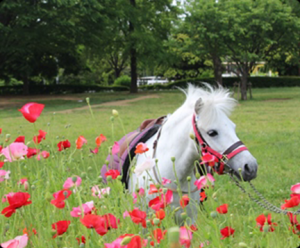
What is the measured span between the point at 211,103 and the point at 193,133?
0.26 meters

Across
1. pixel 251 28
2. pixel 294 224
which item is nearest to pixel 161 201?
pixel 294 224

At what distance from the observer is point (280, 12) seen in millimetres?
24797

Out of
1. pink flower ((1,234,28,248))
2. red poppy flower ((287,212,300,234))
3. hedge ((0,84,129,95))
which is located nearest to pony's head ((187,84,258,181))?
red poppy flower ((287,212,300,234))

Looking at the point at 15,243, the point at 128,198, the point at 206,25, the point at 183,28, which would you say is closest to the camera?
the point at 15,243

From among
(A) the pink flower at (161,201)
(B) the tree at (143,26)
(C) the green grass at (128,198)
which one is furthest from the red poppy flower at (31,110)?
(B) the tree at (143,26)

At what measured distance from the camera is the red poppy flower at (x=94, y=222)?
168 centimetres

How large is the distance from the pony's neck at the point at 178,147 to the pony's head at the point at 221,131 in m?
0.13

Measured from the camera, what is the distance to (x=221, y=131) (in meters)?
3.16

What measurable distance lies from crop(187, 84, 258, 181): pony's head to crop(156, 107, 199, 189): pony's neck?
5.2 inches

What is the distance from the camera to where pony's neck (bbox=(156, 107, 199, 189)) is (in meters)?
3.29

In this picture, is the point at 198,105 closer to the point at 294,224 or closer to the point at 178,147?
the point at 178,147

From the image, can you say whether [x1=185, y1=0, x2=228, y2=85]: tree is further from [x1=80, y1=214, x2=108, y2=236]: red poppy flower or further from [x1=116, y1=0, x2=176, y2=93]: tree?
[x1=80, y1=214, x2=108, y2=236]: red poppy flower

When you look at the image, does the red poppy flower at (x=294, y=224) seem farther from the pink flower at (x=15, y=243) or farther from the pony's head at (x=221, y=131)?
the pink flower at (x=15, y=243)

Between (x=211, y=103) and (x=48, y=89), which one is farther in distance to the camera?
Result: (x=48, y=89)
